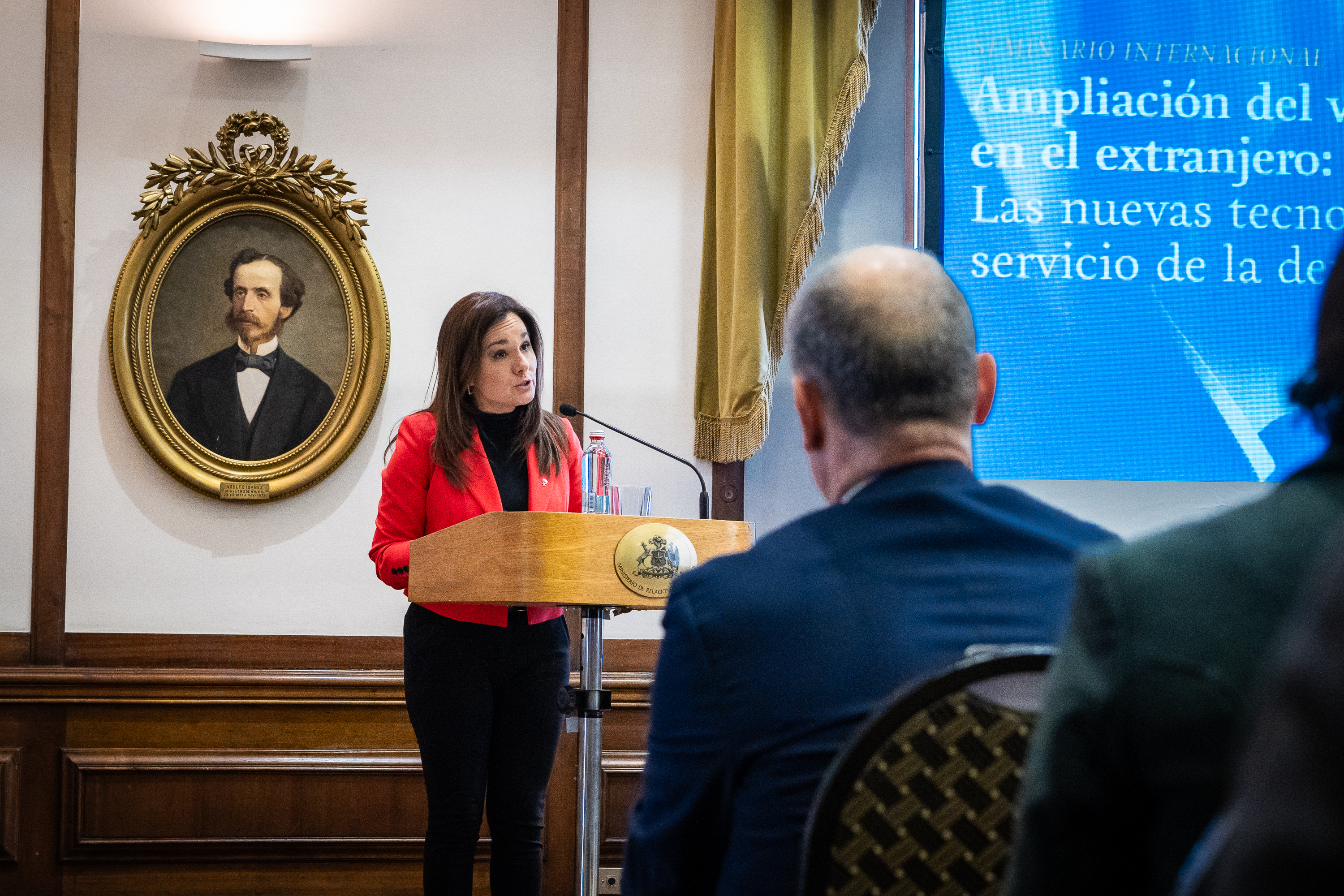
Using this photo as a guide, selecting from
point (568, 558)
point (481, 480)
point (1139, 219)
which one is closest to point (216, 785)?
point (481, 480)

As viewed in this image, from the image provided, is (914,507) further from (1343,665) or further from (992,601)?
(1343,665)

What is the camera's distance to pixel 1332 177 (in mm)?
3576

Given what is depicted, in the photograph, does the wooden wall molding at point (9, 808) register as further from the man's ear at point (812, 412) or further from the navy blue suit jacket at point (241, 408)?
the man's ear at point (812, 412)

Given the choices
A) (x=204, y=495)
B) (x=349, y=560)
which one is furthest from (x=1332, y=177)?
(x=204, y=495)

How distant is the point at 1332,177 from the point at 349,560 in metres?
3.24

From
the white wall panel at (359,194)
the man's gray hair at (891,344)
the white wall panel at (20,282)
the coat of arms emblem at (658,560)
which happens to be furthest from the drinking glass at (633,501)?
the white wall panel at (20,282)

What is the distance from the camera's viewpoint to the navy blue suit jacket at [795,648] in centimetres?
90

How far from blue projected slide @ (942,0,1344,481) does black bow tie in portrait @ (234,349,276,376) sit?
210 cm

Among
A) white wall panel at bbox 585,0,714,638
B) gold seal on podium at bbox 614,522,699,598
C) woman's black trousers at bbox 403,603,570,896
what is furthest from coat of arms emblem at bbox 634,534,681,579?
white wall panel at bbox 585,0,714,638

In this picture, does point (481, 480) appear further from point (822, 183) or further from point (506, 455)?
point (822, 183)

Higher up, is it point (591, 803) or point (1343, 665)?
point (1343, 665)

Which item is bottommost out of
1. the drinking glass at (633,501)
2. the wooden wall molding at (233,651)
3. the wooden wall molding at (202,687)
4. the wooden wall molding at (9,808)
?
the wooden wall molding at (9,808)

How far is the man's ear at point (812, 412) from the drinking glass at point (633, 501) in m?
1.29

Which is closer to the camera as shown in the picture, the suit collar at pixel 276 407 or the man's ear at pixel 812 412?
the man's ear at pixel 812 412
